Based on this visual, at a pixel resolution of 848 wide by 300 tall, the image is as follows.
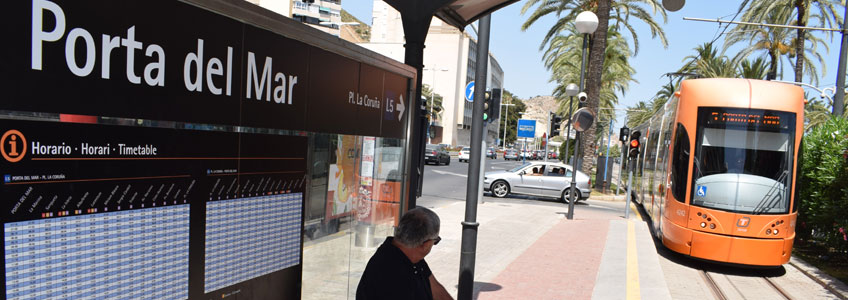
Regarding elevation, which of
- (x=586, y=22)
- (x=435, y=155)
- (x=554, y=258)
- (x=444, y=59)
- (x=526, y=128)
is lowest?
(x=554, y=258)

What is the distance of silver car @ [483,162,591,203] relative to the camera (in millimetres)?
22203

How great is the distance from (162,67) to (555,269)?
7.33 meters

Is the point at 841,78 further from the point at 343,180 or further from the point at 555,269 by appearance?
the point at 343,180

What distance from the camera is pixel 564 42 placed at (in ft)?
118

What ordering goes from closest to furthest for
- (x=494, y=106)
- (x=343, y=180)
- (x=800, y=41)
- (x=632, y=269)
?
(x=343, y=180) → (x=632, y=269) → (x=494, y=106) → (x=800, y=41)

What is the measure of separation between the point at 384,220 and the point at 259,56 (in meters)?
2.02

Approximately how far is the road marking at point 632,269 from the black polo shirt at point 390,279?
5.02m

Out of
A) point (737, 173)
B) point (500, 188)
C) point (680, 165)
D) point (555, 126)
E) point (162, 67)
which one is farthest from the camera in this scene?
point (500, 188)

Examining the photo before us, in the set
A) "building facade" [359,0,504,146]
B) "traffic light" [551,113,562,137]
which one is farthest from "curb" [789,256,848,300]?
"building facade" [359,0,504,146]

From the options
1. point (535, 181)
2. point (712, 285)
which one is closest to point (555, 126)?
point (535, 181)

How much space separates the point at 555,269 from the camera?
8883mm

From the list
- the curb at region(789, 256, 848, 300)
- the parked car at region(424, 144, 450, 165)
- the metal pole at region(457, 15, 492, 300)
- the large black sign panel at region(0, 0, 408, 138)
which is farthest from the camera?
the parked car at region(424, 144, 450, 165)

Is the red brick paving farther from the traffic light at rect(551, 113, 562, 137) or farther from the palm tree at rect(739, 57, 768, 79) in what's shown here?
the palm tree at rect(739, 57, 768, 79)

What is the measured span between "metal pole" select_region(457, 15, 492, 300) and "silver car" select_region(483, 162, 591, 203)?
16.3 m
